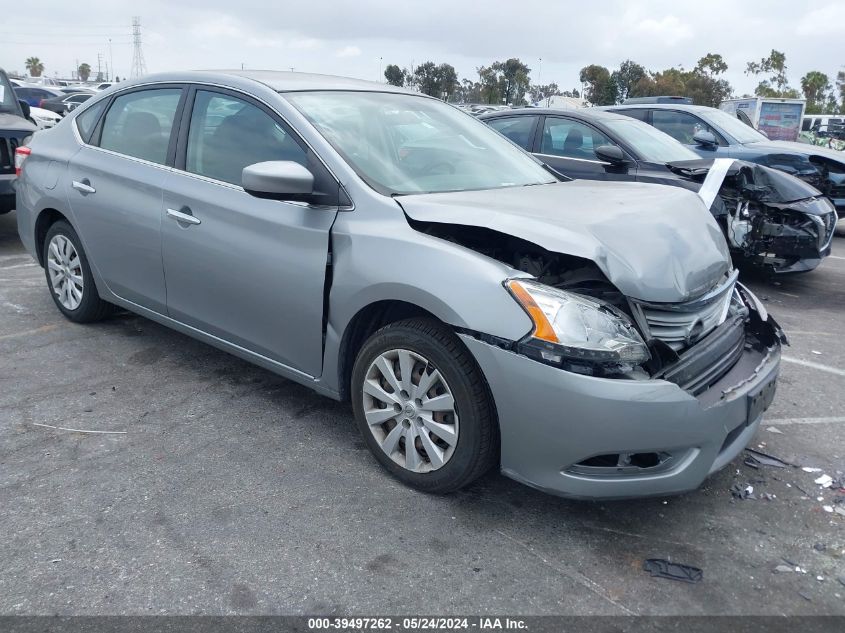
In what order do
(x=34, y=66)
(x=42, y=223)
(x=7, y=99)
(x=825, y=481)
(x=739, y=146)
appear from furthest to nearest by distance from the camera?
(x=34, y=66) → (x=739, y=146) → (x=7, y=99) → (x=42, y=223) → (x=825, y=481)

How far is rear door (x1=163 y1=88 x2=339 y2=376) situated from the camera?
333cm

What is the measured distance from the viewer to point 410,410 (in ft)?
9.91

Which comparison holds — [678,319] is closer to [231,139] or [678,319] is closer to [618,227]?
[618,227]

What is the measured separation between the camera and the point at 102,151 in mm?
4539

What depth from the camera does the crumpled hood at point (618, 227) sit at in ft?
9.15

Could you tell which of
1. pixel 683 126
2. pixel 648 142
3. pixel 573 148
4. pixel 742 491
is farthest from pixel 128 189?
pixel 683 126

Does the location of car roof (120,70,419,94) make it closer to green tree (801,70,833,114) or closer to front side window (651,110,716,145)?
front side window (651,110,716,145)

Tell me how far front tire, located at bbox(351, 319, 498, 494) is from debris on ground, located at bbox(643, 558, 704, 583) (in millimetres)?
703

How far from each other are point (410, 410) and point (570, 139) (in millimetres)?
5435

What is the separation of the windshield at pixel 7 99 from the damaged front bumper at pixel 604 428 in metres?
7.80

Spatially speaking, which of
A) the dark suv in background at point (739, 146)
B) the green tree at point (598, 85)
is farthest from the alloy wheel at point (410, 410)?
the green tree at point (598, 85)

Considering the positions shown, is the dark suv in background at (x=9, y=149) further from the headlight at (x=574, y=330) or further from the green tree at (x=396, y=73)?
the green tree at (x=396, y=73)

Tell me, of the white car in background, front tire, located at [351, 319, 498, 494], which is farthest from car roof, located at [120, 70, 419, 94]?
the white car in background

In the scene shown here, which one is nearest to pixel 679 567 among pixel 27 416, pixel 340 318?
pixel 340 318
